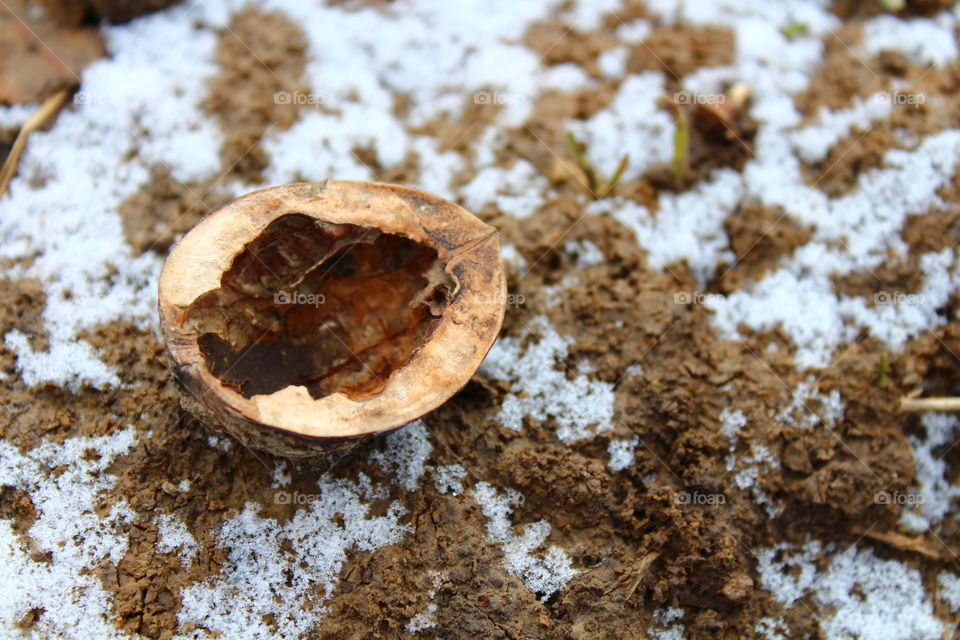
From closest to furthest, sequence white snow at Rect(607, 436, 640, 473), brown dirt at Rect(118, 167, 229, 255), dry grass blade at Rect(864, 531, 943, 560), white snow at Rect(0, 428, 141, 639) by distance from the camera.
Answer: white snow at Rect(0, 428, 141, 639)
white snow at Rect(607, 436, 640, 473)
dry grass blade at Rect(864, 531, 943, 560)
brown dirt at Rect(118, 167, 229, 255)

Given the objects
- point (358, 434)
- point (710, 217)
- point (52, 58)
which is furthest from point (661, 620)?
point (52, 58)

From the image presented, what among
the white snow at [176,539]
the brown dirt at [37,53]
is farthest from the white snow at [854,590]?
the brown dirt at [37,53]

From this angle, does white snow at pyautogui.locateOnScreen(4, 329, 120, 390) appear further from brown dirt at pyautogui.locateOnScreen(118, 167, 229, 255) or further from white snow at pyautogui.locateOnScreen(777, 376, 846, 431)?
white snow at pyautogui.locateOnScreen(777, 376, 846, 431)

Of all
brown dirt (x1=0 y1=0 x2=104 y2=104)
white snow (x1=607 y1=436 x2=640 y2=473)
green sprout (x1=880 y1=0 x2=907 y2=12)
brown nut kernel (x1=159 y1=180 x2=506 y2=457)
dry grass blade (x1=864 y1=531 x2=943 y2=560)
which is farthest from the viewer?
green sprout (x1=880 y1=0 x2=907 y2=12)

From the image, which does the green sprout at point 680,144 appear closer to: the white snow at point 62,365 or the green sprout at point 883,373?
the green sprout at point 883,373

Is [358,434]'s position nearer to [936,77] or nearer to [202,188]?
[202,188]

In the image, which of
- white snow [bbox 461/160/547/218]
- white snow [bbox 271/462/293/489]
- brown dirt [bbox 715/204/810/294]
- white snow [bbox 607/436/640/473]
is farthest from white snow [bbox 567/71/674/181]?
white snow [bbox 271/462/293/489]

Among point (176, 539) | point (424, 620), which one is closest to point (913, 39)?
point (424, 620)
